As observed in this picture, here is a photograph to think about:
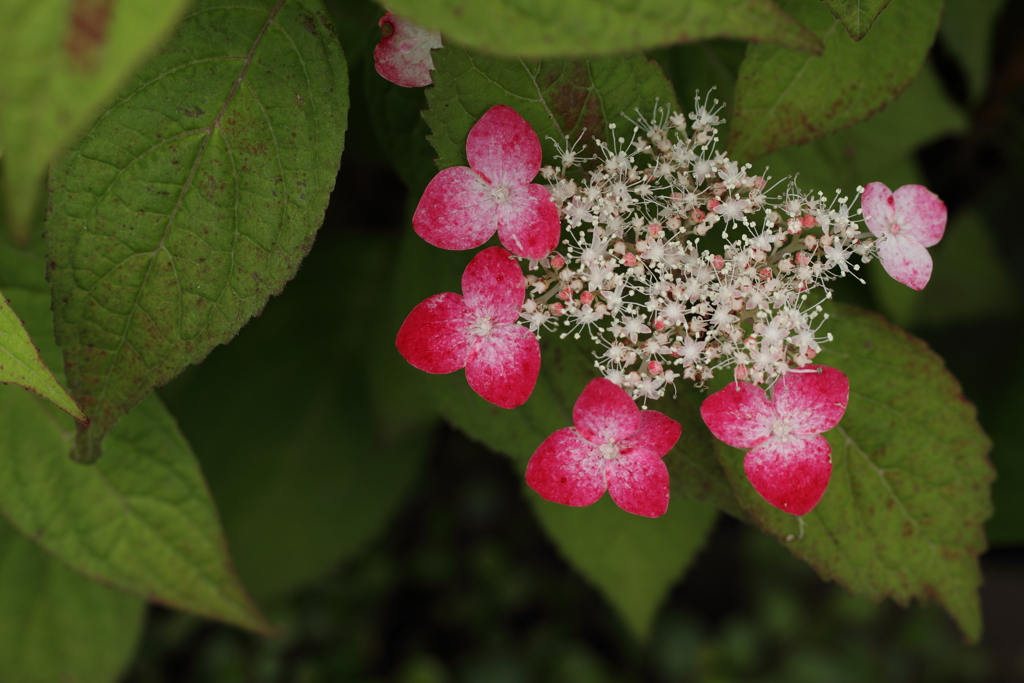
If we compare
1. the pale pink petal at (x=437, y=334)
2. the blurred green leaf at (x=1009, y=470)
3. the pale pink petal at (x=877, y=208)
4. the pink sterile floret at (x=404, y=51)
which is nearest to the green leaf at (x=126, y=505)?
the pale pink petal at (x=437, y=334)

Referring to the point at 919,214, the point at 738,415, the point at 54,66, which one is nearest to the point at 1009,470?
the point at 919,214

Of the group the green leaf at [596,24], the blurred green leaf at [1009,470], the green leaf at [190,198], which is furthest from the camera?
the blurred green leaf at [1009,470]

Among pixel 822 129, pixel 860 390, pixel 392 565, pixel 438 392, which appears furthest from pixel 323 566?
pixel 822 129

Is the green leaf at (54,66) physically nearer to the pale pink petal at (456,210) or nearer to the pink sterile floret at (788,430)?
the pale pink petal at (456,210)

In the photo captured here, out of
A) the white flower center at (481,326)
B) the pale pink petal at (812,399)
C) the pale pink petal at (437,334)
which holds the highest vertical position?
the pale pink petal at (812,399)

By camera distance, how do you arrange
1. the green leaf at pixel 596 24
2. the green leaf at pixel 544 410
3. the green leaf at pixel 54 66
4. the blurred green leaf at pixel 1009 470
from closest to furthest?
the green leaf at pixel 54 66 < the green leaf at pixel 596 24 < the green leaf at pixel 544 410 < the blurred green leaf at pixel 1009 470

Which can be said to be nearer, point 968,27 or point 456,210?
point 456,210

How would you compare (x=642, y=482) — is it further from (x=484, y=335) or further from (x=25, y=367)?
(x=25, y=367)
